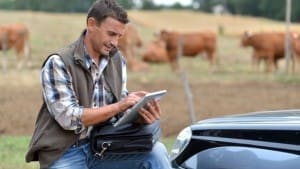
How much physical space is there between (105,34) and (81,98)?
39cm

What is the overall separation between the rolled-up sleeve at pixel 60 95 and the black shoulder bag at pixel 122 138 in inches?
6.5

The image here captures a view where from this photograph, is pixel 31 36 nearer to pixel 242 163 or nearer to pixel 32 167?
pixel 32 167

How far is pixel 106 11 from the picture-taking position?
14.3 feet

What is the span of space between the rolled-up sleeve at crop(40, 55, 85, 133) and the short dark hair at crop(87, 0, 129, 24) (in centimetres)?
32

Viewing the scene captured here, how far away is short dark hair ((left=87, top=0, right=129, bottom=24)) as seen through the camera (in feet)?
14.3

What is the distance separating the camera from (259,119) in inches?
181

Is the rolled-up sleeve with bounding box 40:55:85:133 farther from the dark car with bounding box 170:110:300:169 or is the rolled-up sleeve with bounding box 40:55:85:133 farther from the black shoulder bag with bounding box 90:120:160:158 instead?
the dark car with bounding box 170:110:300:169

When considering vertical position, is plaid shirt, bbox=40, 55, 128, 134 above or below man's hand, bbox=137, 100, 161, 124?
above

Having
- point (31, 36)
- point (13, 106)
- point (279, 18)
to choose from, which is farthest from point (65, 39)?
point (279, 18)

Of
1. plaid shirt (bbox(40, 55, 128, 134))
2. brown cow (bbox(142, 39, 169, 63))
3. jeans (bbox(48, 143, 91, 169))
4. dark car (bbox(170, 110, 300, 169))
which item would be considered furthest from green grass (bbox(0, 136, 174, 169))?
brown cow (bbox(142, 39, 169, 63))

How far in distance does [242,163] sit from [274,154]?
0.22 m

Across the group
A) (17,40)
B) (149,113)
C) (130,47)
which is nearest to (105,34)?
(149,113)

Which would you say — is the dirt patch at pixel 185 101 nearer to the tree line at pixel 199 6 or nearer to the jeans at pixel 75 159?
the jeans at pixel 75 159

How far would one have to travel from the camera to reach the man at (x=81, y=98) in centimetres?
429
